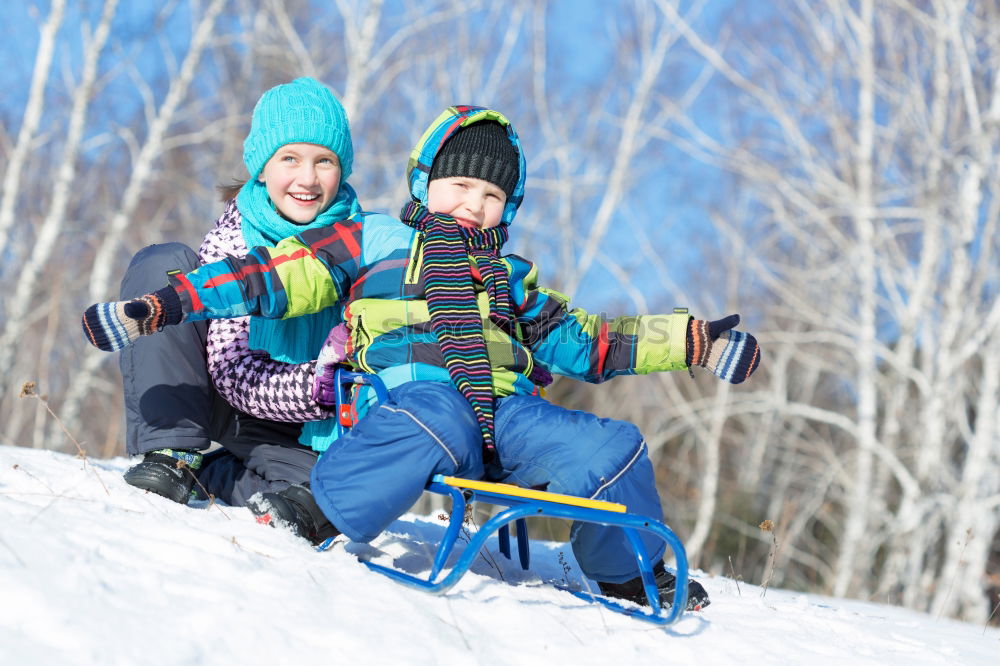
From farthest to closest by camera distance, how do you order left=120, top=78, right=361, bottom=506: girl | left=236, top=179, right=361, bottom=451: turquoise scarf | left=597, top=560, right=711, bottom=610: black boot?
1. left=236, top=179, right=361, bottom=451: turquoise scarf
2. left=120, top=78, right=361, bottom=506: girl
3. left=597, top=560, right=711, bottom=610: black boot

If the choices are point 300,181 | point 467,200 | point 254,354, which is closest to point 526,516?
point 467,200

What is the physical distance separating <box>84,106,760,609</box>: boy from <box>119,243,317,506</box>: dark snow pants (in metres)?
0.40

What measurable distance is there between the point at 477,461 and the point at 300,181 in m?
1.23

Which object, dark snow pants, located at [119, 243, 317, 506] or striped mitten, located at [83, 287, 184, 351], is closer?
striped mitten, located at [83, 287, 184, 351]

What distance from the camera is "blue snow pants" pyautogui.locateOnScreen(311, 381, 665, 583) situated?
2.24m

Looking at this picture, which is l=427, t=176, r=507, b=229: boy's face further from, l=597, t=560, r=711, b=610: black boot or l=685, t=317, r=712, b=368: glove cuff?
l=597, t=560, r=711, b=610: black boot

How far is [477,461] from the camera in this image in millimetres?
2338

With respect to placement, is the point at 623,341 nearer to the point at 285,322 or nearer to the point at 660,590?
the point at 660,590

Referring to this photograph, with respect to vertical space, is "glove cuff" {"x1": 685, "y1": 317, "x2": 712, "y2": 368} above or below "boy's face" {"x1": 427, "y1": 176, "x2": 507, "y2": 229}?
below

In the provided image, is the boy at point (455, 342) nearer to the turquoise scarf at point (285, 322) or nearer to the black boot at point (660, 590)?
the black boot at point (660, 590)

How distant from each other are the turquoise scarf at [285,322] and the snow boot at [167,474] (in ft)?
1.35

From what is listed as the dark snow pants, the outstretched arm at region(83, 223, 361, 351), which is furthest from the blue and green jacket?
the dark snow pants

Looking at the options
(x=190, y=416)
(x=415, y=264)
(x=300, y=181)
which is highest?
(x=300, y=181)

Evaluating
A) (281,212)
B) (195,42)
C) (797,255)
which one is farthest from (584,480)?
(797,255)
